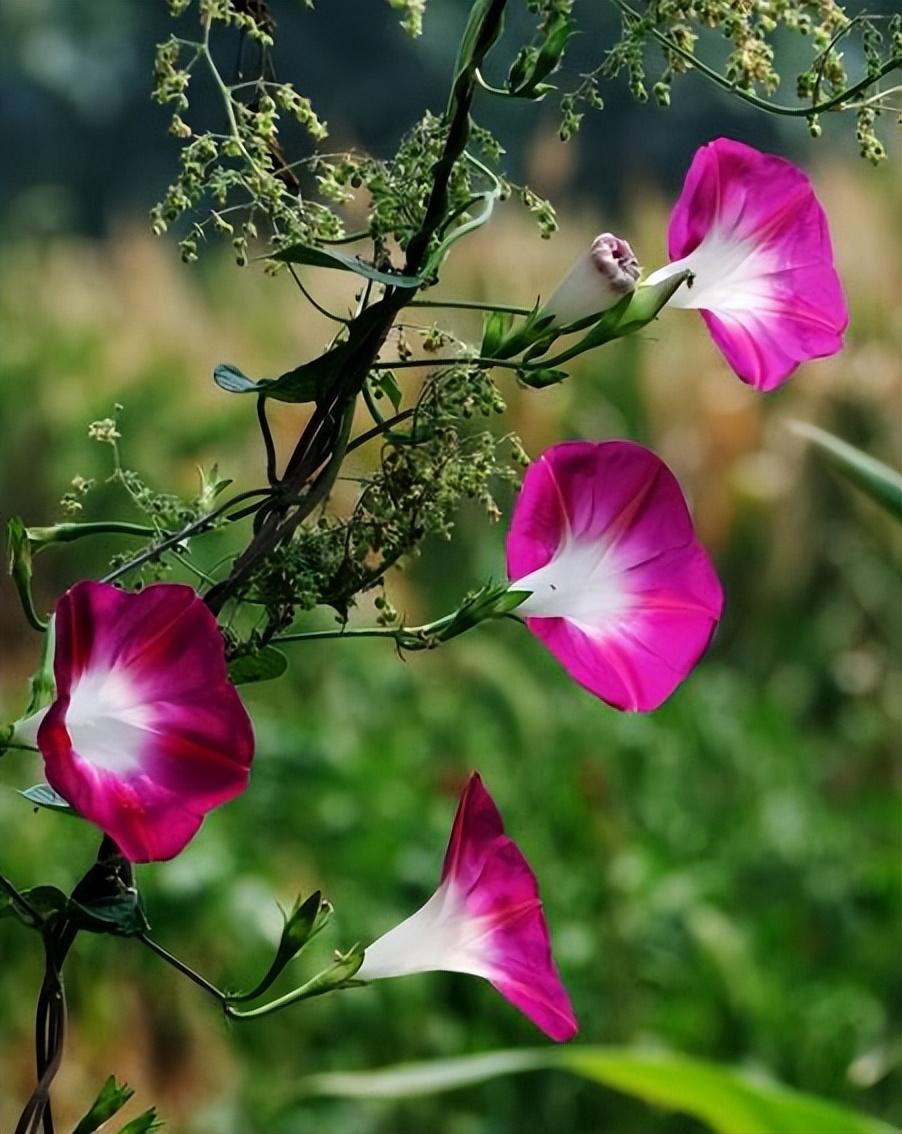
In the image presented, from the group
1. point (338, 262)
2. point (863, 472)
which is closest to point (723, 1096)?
point (863, 472)

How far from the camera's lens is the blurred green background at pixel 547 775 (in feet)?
5.42

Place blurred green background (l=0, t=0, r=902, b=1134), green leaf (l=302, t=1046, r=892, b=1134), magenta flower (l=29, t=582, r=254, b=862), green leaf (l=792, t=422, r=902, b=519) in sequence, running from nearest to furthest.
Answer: magenta flower (l=29, t=582, r=254, b=862)
green leaf (l=792, t=422, r=902, b=519)
green leaf (l=302, t=1046, r=892, b=1134)
blurred green background (l=0, t=0, r=902, b=1134)

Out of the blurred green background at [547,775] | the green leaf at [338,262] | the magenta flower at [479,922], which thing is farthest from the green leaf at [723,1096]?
the green leaf at [338,262]

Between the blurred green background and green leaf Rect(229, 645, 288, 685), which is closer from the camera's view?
green leaf Rect(229, 645, 288, 685)

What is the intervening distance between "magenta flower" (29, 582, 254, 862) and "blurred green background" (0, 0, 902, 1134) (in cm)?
13

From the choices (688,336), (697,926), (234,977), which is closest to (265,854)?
(234,977)

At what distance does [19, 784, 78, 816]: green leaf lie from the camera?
→ 1.09 ft

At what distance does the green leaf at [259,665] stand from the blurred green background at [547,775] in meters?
0.10

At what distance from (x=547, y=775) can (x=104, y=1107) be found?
65.2 inches

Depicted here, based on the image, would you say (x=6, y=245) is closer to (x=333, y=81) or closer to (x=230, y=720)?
(x=333, y=81)

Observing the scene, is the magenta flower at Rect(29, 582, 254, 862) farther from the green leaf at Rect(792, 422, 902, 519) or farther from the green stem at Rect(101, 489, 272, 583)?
the green leaf at Rect(792, 422, 902, 519)

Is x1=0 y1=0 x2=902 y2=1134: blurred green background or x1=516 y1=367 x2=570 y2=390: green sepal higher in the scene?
x1=0 y1=0 x2=902 y2=1134: blurred green background

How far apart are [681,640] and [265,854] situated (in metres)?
1.58

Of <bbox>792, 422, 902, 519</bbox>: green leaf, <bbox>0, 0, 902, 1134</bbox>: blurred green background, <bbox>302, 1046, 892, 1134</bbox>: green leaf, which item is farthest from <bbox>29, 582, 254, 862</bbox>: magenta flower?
<bbox>302, 1046, 892, 1134</bbox>: green leaf
